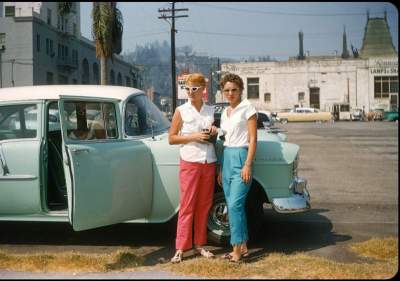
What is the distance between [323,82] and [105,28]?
52.0 metres

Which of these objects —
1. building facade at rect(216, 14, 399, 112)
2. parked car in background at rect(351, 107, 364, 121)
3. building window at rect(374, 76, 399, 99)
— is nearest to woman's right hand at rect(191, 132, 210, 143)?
parked car in background at rect(351, 107, 364, 121)

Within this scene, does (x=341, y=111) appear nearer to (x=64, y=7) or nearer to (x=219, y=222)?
(x=64, y=7)

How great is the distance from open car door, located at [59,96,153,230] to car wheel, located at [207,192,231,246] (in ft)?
2.40

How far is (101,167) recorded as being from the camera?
16.7 ft

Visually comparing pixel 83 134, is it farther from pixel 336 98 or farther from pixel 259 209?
pixel 336 98

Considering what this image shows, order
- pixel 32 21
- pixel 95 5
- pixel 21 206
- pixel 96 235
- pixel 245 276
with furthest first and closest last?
pixel 32 21 → pixel 95 5 → pixel 96 235 → pixel 21 206 → pixel 245 276

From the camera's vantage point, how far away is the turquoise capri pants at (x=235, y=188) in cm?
506

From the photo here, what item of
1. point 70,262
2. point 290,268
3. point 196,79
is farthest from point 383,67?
point 70,262

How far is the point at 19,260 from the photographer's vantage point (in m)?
5.31

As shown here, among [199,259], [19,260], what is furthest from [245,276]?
[19,260]

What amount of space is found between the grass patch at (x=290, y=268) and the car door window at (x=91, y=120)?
5.94 feet

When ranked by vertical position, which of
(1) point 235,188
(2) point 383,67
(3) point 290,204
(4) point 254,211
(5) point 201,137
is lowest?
(4) point 254,211

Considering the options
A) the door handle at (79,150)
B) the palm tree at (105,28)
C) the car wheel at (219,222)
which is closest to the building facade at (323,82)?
the palm tree at (105,28)

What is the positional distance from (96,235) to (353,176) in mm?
7646
